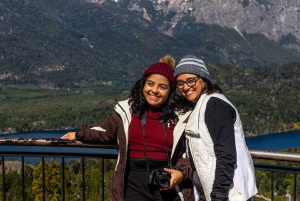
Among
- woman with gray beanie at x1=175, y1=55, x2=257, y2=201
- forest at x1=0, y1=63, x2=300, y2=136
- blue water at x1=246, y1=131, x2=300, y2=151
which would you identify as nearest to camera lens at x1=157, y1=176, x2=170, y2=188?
woman with gray beanie at x1=175, y1=55, x2=257, y2=201

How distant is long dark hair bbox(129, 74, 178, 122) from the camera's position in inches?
114

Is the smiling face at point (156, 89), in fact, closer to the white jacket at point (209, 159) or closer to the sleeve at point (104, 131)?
the sleeve at point (104, 131)

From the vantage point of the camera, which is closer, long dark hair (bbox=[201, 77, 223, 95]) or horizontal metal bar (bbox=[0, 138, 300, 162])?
long dark hair (bbox=[201, 77, 223, 95])

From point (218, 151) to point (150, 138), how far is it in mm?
624

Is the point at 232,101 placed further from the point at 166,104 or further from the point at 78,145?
the point at 166,104

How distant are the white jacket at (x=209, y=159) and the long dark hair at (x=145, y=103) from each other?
1.26 ft

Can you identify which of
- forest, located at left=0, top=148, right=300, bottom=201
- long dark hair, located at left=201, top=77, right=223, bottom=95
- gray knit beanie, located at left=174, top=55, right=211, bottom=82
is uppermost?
gray knit beanie, located at left=174, top=55, right=211, bottom=82

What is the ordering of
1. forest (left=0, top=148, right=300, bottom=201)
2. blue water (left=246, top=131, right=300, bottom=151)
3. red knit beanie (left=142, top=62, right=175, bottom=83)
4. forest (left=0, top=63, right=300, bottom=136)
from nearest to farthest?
1. red knit beanie (left=142, top=62, right=175, bottom=83)
2. forest (left=0, top=148, right=300, bottom=201)
3. blue water (left=246, top=131, right=300, bottom=151)
4. forest (left=0, top=63, right=300, bottom=136)

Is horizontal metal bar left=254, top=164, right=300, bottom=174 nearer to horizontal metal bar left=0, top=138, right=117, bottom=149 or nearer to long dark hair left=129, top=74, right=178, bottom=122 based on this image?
long dark hair left=129, top=74, right=178, bottom=122

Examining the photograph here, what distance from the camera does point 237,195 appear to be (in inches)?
95.9

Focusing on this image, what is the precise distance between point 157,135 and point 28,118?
96.5m

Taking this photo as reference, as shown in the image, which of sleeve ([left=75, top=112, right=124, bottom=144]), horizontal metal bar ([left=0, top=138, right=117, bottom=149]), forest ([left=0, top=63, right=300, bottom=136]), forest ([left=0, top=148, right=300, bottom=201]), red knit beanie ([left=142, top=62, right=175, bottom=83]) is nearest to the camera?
red knit beanie ([left=142, top=62, right=175, bottom=83])

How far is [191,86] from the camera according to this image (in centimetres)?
269

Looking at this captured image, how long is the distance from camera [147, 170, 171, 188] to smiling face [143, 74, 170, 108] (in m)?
0.49
